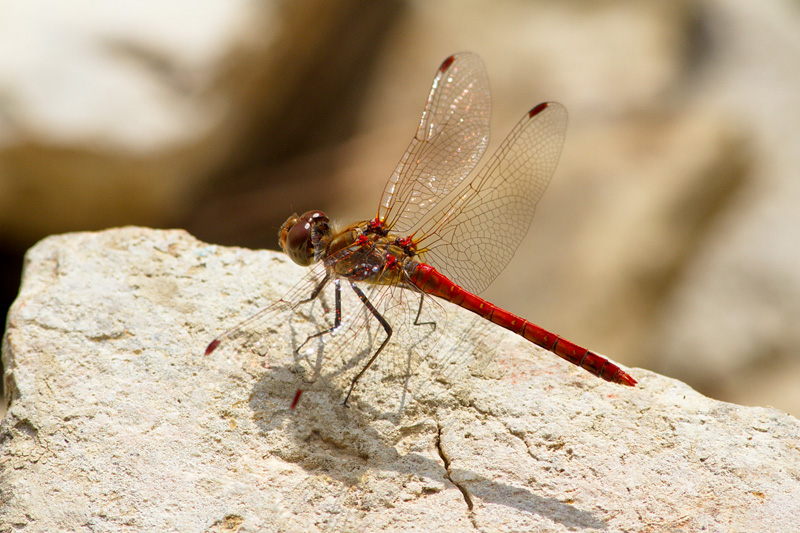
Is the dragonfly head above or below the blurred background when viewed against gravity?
below

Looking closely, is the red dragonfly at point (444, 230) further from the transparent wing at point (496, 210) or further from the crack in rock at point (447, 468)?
the crack in rock at point (447, 468)

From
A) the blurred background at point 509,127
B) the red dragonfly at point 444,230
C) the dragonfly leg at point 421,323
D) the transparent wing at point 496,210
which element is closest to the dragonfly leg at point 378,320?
the red dragonfly at point 444,230

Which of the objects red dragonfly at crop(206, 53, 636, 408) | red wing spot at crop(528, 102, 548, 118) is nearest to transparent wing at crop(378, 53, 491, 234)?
red dragonfly at crop(206, 53, 636, 408)

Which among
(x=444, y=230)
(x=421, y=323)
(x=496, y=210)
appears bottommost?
(x=421, y=323)

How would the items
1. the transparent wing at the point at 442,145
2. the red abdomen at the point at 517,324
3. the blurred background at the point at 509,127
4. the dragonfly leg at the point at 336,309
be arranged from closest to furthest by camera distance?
the red abdomen at the point at 517,324 → the dragonfly leg at the point at 336,309 → the transparent wing at the point at 442,145 → the blurred background at the point at 509,127

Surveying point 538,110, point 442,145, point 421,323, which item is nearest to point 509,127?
point 538,110

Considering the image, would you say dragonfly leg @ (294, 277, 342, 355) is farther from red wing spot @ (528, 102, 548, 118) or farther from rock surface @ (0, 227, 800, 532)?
red wing spot @ (528, 102, 548, 118)

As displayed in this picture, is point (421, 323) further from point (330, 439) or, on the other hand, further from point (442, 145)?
point (442, 145)
